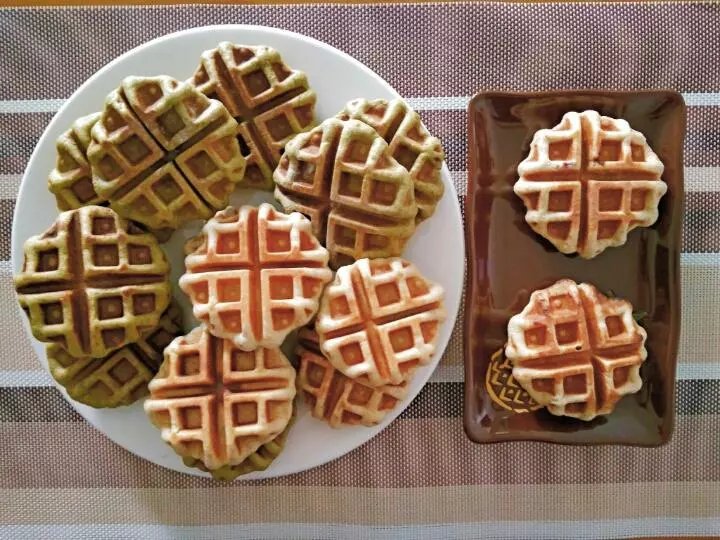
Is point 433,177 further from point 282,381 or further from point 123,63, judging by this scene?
point 123,63

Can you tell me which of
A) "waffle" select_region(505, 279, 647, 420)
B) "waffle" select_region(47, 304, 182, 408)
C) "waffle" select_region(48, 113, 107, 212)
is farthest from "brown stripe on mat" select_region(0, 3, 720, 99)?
"waffle" select_region(47, 304, 182, 408)

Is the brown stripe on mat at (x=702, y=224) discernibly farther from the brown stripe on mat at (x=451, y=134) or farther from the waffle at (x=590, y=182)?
the waffle at (x=590, y=182)

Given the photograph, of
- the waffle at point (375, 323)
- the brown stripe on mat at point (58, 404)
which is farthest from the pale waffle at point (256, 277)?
the brown stripe on mat at point (58, 404)

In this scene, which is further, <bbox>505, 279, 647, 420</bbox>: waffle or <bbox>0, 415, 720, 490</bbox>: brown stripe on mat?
<bbox>0, 415, 720, 490</bbox>: brown stripe on mat

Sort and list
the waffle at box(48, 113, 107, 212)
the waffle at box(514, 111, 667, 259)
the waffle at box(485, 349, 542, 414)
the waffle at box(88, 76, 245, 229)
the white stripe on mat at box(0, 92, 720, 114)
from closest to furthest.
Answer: the waffle at box(88, 76, 245, 229), the waffle at box(48, 113, 107, 212), the waffle at box(514, 111, 667, 259), the waffle at box(485, 349, 542, 414), the white stripe on mat at box(0, 92, 720, 114)

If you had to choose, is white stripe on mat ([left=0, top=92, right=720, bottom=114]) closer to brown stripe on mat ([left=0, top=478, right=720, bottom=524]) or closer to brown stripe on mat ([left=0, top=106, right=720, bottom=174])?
Answer: brown stripe on mat ([left=0, top=106, right=720, bottom=174])

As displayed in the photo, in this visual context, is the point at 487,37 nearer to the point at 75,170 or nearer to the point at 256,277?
the point at 256,277

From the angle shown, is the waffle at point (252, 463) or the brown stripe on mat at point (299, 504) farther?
the brown stripe on mat at point (299, 504)
